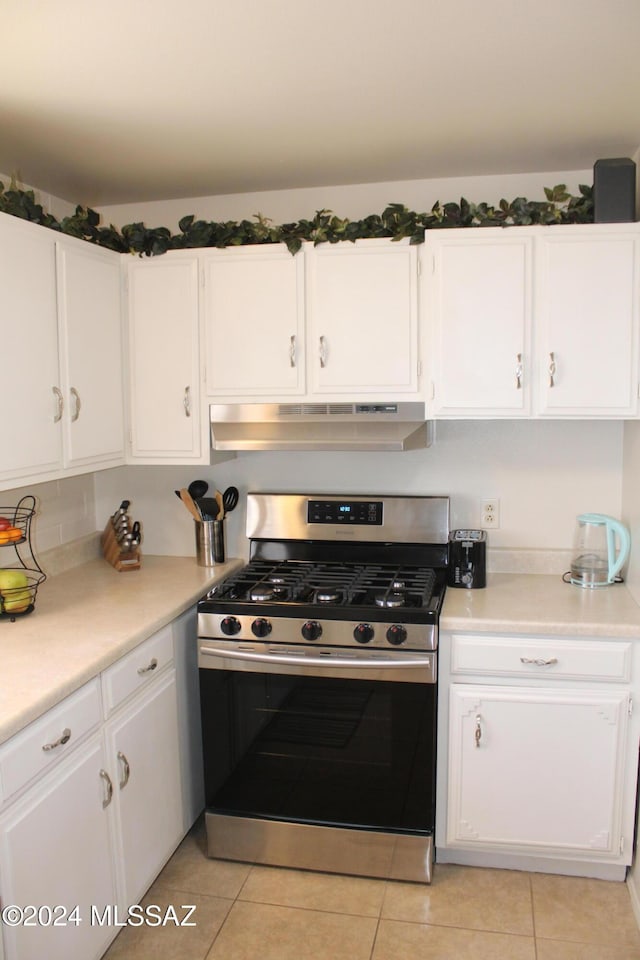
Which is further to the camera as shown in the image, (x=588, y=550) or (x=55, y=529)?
(x=55, y=529)

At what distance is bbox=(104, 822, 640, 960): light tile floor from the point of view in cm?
228

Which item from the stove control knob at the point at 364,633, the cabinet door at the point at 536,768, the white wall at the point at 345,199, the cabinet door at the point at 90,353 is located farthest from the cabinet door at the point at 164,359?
the cabinet door at the point at 536,768

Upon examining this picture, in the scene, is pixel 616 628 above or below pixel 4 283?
below

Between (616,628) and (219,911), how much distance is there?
1.56 metres

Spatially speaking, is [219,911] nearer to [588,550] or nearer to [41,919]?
[41,919]

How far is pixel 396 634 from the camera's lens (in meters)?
2.48

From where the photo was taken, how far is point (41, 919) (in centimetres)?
183

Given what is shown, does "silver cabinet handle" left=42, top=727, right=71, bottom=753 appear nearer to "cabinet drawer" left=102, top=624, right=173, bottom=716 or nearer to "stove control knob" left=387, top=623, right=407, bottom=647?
"cabinet drawer" left=102, top=624, right=173, bottom=716

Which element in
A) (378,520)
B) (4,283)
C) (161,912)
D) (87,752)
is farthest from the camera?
(378,520)

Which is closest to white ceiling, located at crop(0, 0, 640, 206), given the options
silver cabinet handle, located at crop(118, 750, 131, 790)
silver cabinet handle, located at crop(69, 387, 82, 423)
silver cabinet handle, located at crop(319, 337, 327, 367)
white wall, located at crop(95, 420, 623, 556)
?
silver cabinet handle, located at crop(319, 337, 327, 367)

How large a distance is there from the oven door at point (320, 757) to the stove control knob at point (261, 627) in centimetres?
6

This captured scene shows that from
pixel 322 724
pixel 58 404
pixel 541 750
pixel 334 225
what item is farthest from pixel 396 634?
pixel 334 225

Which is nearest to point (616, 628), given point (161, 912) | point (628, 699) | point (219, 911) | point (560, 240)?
point (628, 699)

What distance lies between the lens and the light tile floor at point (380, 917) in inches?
89.6
